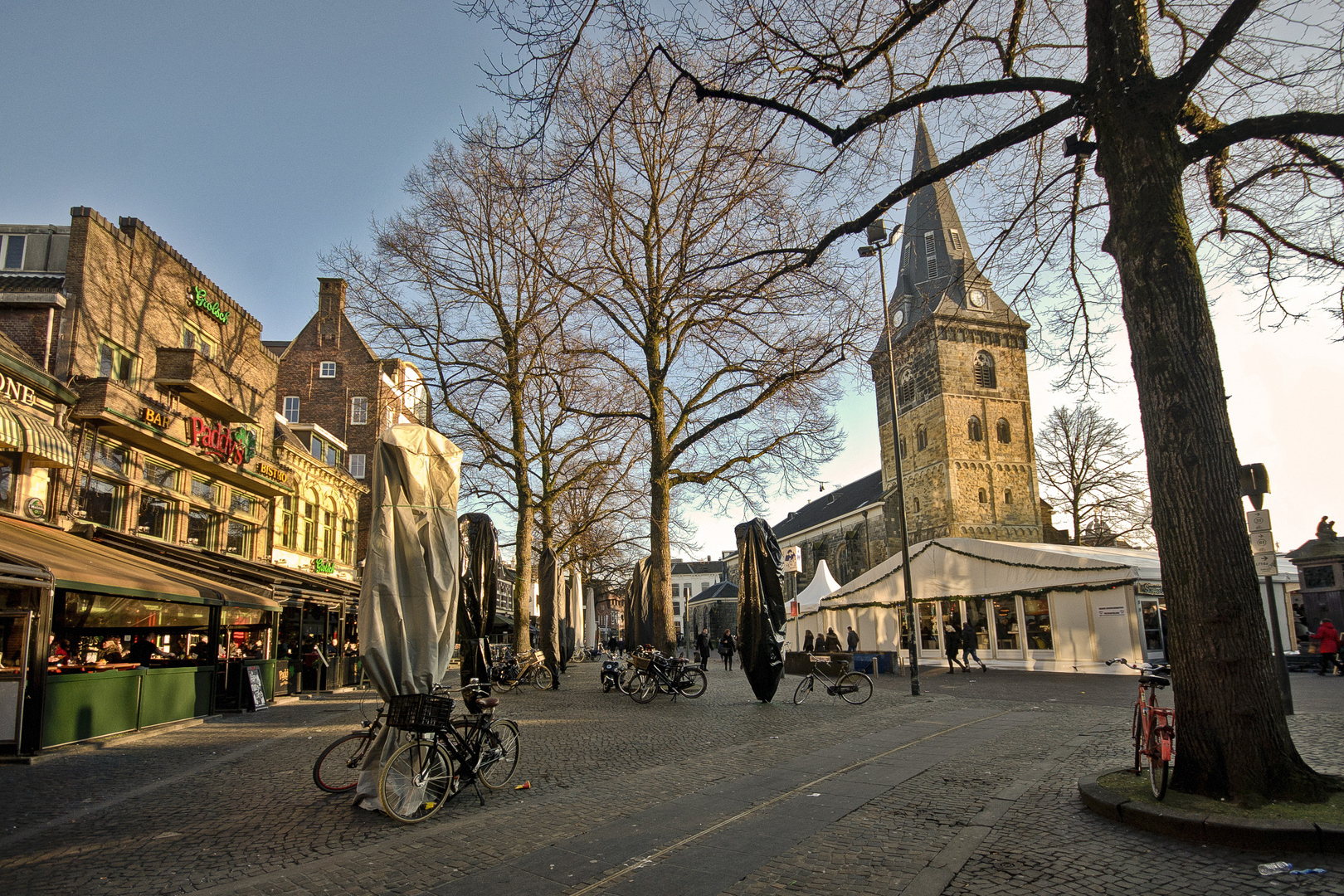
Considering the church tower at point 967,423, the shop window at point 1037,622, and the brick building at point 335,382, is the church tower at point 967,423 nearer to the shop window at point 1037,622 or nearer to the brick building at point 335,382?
the shop window at point 1037,622

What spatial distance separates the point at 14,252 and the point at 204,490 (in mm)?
6670

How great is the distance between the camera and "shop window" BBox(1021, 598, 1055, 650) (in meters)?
22.6

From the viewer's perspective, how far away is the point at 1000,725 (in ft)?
36.7

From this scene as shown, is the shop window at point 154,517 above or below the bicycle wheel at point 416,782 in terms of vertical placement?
above

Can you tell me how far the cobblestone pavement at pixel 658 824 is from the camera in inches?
183

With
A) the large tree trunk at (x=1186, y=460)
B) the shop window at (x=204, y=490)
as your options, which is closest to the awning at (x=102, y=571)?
the shop window at (x=204, y=490)

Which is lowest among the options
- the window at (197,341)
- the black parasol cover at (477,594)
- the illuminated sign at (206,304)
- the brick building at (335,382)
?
the black parasol cover at (477,594)

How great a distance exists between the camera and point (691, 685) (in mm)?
16469

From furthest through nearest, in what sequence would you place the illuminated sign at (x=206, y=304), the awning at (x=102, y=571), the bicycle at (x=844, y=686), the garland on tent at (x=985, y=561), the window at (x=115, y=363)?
the garland on tent at (x=985, y=561) < the illuminated sign at (x=206, y=304) < the window at (x=115, y=363) < the bicycle at (x=844, y=686) < the awning at (x=102, y=571)

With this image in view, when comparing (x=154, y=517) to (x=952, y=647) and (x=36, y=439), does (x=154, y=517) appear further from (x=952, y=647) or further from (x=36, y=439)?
(x=952, y=647)

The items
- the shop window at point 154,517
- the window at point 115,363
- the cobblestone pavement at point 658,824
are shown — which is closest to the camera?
the cobblestone pavement at point 658,824

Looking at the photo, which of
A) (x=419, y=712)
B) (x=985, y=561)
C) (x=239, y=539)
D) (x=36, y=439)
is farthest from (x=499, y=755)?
(x=985, y=561)

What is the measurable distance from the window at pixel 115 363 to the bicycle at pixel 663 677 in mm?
12036

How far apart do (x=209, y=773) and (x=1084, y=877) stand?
8498 mm
